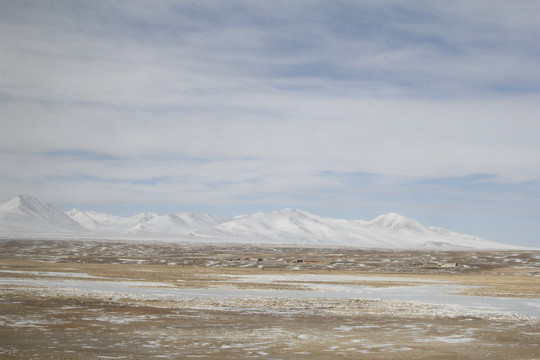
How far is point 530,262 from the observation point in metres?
100

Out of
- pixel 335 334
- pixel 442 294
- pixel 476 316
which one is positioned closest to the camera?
pixel 335 334

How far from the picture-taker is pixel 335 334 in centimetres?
2228

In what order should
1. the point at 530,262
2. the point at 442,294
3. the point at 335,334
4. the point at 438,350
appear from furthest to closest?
the point at 530,262 < the point at 442,294 < the point at 335,334 < the point at 438,350

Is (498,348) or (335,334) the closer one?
(498,348)

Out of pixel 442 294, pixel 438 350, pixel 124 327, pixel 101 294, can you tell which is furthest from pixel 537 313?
pixel 101 294

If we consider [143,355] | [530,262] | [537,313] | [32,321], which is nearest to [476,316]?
[537,313]

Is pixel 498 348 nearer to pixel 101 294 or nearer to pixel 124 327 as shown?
pixel 124 327

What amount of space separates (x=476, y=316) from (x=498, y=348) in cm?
941

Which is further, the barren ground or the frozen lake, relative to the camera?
the frozen lake

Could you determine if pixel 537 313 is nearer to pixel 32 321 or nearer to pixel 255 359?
pixel 255 359

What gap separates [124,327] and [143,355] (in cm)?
572

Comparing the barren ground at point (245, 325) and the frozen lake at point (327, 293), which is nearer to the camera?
the barren ground at point (245, 325)

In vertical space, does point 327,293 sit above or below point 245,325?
below

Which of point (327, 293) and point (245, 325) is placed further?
point (327, 293)
